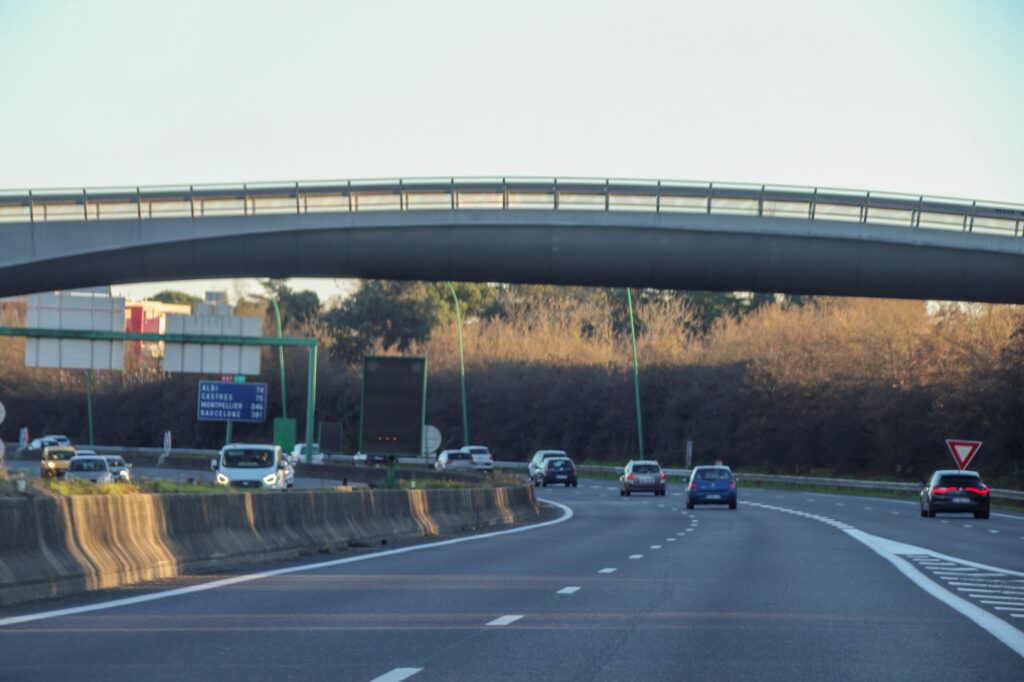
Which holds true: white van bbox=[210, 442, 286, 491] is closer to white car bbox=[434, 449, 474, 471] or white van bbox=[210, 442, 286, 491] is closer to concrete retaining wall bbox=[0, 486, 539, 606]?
concrete retaining wall bbox=[0, 486, 539, 606]

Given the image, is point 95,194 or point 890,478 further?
point 890,478

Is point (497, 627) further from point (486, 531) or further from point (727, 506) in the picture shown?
point (727, 506)

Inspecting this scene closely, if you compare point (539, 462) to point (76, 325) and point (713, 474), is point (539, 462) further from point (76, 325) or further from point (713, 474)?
point (713, 474)

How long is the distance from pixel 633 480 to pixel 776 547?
127 ft

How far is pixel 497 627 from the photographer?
13430mm

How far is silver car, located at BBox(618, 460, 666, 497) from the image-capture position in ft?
219

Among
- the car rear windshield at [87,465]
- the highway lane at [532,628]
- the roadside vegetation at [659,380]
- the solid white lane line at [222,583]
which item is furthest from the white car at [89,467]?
the highway lane at [532,628]

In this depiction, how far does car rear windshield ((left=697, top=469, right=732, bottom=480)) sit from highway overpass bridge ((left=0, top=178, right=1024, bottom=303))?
521 inches

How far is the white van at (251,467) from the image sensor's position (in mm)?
47875

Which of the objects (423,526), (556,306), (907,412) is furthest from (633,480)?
(556,306)

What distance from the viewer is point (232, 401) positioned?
8256 centimetres

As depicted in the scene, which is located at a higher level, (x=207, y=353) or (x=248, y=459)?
(x=207, y=353)

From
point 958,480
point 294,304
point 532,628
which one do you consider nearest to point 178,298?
point 294,304

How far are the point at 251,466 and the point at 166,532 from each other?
30.7 meters
